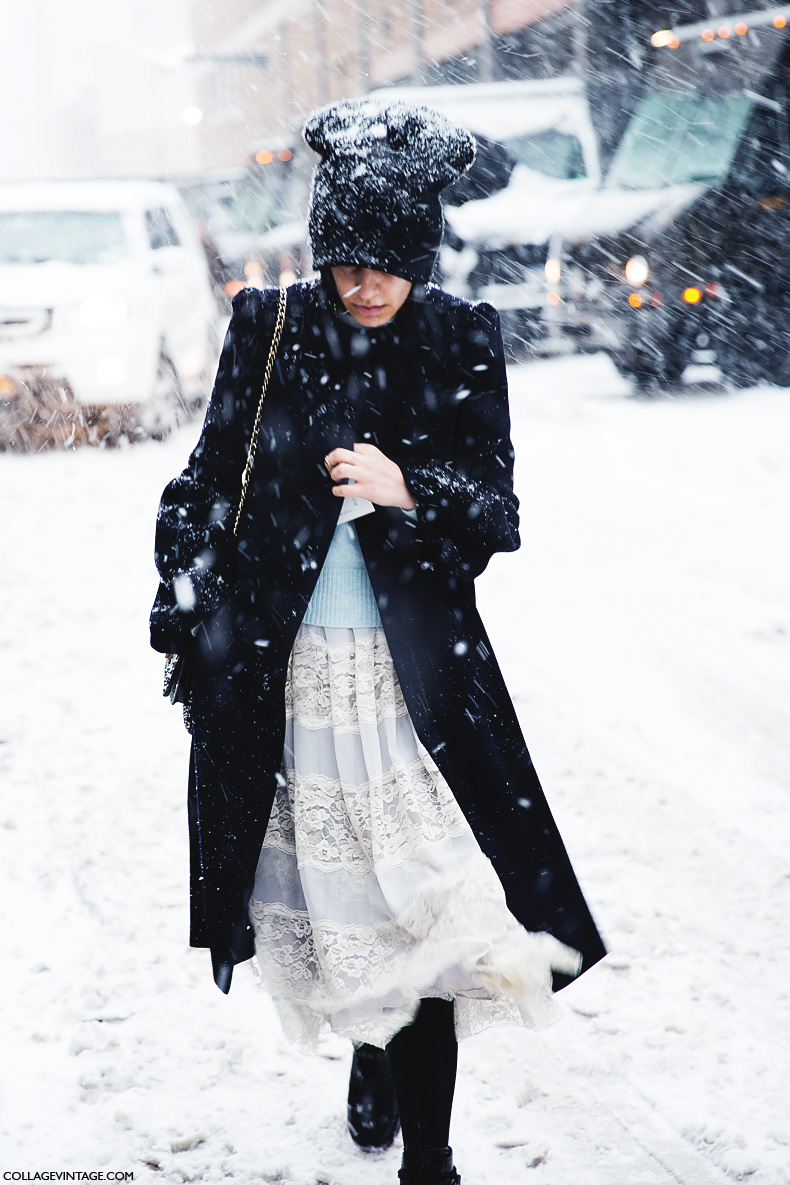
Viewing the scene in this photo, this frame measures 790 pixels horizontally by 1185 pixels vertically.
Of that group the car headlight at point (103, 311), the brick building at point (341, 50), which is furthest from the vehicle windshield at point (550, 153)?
the brick building at point (341, 50)

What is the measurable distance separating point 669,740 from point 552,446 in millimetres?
4187

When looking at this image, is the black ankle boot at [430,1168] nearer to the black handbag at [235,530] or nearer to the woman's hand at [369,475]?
the black handbag at [235,530]

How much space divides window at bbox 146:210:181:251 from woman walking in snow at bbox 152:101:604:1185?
743cm

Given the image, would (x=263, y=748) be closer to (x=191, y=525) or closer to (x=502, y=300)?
(x=191, y=525)

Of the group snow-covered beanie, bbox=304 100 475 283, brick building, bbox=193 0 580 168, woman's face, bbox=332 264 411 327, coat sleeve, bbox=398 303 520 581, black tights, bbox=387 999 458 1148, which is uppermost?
snow-covered beanie, bbox=304 100 475 283

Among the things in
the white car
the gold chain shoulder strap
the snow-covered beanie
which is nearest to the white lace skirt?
the gold chain shoulder strap

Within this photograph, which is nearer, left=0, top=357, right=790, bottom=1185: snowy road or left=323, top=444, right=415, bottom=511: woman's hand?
left=323, top=444, right=415, bottom=511: woman's hand

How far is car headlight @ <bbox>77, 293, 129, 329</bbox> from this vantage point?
7.96 metres

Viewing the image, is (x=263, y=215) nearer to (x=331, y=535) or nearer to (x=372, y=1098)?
(x=331, y=535)

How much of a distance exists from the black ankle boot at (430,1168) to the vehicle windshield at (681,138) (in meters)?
8.60

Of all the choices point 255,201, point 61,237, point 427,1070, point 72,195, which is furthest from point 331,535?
point 255,201

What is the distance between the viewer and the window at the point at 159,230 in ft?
29.4

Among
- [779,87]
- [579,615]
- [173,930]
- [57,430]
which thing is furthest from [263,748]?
[779,87]

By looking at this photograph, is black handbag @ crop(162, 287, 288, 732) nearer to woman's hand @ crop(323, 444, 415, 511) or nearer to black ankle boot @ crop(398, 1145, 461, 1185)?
woman's hand @ crop(323, 444, 415, 511)
